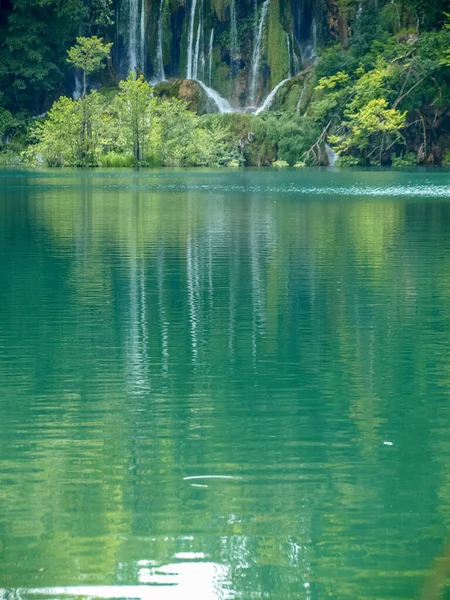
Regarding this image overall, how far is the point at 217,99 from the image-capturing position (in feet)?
219

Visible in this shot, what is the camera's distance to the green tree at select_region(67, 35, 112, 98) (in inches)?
2530

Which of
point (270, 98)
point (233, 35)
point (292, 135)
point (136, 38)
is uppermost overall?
point (136, 38)

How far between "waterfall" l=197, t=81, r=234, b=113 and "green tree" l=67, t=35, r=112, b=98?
222 inches

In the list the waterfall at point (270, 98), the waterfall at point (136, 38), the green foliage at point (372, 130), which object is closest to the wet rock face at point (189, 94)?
the waterfall at point (136, 38)

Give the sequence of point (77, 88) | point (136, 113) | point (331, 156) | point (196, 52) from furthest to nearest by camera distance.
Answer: point (77, 88) → point (196, 52) → point (331, 156) → point (136, 113)

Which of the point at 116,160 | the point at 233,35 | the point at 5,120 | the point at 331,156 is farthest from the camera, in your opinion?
the point at 5,120

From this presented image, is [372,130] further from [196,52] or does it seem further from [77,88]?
[77,88]

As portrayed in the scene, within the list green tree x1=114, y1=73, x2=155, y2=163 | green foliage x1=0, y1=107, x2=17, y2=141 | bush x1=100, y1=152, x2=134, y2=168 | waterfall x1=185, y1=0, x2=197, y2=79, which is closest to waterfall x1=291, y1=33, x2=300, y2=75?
waterfall x1=185, y1=0, x2=197, y2=79

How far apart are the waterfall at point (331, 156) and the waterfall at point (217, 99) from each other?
7033 mm

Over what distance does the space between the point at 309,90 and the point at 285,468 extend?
2331 inches

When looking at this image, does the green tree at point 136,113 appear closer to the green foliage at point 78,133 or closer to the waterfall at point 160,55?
the green foliage at point 78,133

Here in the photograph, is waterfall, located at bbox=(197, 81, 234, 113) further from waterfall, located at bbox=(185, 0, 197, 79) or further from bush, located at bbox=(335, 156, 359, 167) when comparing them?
bush, located at bbox=(335, 156, 359, 167)

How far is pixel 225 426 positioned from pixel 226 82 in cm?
6094

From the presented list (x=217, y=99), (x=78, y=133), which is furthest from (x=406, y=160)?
(x=78, y=133)
